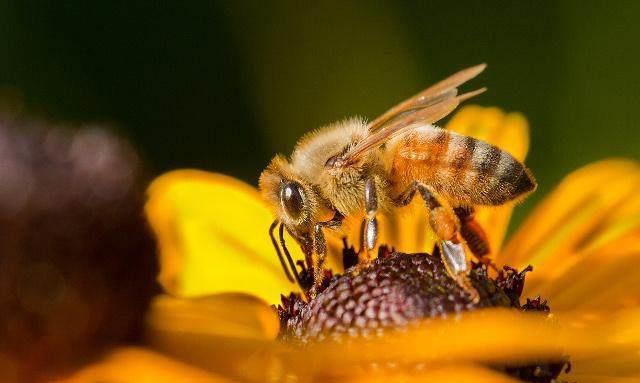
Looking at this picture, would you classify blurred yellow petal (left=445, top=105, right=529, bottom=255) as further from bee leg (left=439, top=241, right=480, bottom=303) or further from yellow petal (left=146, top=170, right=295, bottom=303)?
bee leg (left=439, top=241, right=480, bottom=303)

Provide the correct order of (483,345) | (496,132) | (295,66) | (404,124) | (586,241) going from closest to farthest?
1. (483,345)
2. (404,124)
3. (586,241)
4. (496,132)
5. (295,66)

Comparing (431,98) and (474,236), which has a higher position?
(431,98)

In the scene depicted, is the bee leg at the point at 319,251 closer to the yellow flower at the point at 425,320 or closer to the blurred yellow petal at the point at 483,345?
the yellow flower at the point at 425,320

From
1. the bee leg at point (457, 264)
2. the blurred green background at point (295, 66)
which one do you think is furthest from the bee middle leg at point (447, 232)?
the blurred green background at point (295, 66)

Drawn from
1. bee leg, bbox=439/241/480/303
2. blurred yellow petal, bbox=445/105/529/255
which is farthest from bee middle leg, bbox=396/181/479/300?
blurred yellow petal, bbox=445/105/529/255

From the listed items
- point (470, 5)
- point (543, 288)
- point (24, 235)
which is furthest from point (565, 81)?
point (24, 235)

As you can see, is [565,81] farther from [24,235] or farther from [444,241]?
[24,235]

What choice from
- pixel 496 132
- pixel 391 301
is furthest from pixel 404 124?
pixel 496 132

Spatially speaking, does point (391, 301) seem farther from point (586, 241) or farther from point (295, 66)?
point (295, 66)
